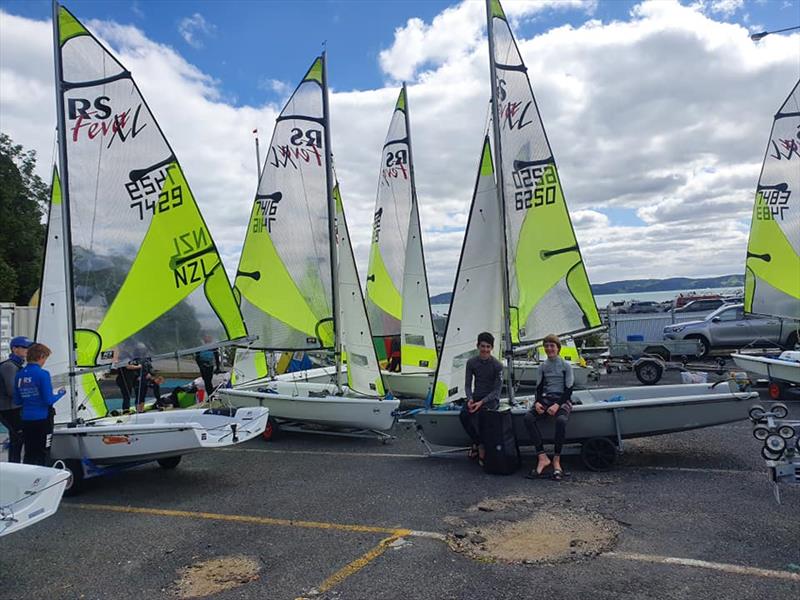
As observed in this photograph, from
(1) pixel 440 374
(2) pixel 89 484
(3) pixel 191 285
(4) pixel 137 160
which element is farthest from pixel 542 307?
(2) pixel 89 484

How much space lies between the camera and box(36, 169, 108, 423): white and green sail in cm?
634

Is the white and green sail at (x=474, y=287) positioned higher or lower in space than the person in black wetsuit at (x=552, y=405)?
higher

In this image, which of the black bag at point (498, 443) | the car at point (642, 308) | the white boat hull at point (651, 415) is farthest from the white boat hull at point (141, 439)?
the car at point (642, 308)

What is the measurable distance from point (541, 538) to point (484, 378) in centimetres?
217

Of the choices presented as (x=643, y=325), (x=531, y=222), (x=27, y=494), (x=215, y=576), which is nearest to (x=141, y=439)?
(x=27, y=494)

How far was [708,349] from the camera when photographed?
1642cm

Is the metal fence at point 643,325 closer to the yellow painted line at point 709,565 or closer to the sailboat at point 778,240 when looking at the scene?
the sailboat at point 778,240

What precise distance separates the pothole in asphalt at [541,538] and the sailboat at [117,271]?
253 centimetres

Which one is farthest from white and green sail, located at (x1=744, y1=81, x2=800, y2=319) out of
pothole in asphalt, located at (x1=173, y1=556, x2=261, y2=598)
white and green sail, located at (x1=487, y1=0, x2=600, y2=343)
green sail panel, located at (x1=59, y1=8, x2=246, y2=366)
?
pothole in asphalt, located at (x1=173, y1=556, x2=261, y2=598)

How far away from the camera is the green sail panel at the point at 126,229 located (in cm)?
597

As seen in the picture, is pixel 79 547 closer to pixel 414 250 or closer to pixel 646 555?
pixel 646 555

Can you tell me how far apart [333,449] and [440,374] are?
183 centimetres

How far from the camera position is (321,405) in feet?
25.1

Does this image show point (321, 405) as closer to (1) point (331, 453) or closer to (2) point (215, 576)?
(1) point (331, 453)
